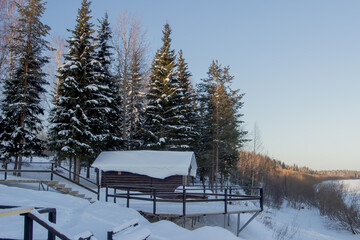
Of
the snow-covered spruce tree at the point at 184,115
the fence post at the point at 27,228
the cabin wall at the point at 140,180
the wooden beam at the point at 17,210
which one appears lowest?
the cabin wall at the point at 140,180

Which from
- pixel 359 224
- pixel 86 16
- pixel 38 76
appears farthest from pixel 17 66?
pixel 359 224

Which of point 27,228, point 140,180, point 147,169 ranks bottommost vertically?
point 140,180

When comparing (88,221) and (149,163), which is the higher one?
(149,163)

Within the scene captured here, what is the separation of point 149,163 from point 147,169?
1.52 feet

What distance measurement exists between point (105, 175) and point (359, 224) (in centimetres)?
2586

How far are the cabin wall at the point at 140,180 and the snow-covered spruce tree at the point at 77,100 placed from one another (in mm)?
2716

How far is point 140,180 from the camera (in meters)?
18.9

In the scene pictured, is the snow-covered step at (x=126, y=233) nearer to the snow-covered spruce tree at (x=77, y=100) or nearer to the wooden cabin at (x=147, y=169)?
the wooden cabin at (x=147, y=169)

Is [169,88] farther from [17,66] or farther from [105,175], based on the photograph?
[17,66]

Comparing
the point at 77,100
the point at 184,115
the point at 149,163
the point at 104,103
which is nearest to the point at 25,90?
the point at 77,100

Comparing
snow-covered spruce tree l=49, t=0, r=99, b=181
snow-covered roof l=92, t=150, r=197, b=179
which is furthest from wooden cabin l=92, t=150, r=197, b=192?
snow-covered spruce tree l=49, t=0, r=99, b=181

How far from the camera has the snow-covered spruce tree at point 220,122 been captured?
2942 cm

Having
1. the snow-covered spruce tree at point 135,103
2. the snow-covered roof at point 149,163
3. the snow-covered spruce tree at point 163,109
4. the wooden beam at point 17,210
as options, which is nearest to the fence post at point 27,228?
the wooden beam at point 17,210

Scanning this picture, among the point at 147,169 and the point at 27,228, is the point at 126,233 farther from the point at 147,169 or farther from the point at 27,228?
the point at 147,169
